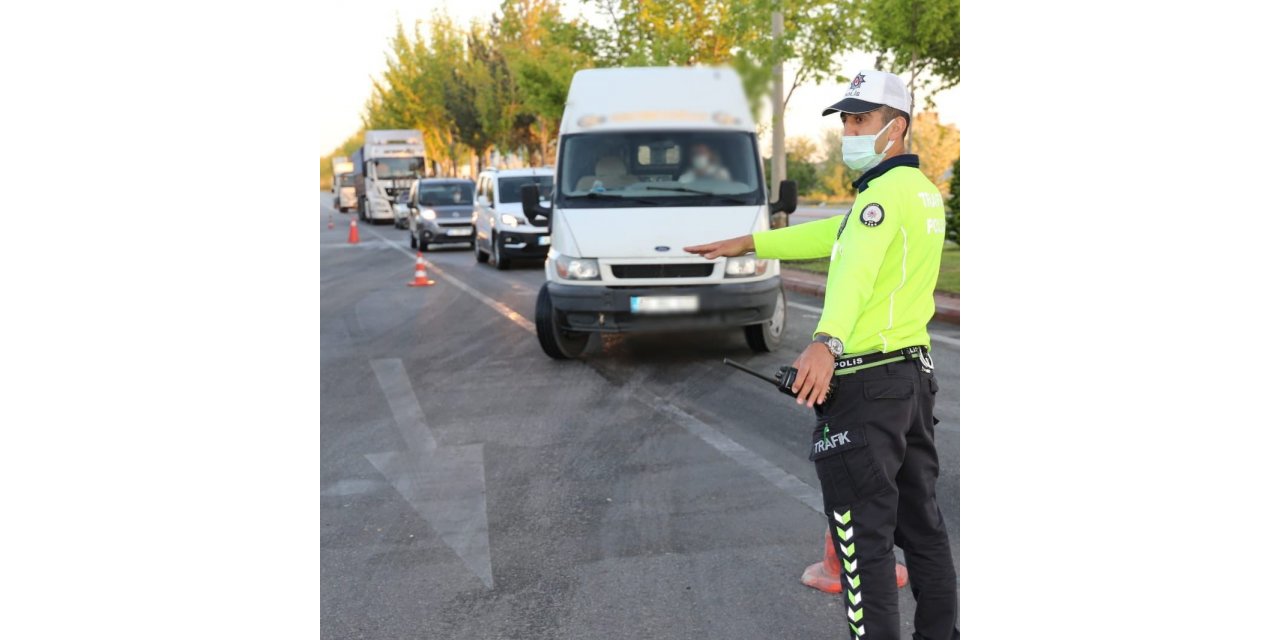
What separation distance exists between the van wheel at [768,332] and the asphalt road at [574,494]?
0.14 m

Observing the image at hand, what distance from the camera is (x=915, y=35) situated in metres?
17.0

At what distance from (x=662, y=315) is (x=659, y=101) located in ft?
6.54

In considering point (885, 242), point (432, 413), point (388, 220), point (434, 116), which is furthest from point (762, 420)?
point (434, 116)

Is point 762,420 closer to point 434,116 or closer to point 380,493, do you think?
point 380,493

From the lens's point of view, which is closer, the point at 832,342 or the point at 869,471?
the point at 832,342

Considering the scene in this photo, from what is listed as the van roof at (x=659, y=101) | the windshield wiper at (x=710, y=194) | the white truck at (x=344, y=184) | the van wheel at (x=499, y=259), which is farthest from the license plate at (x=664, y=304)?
the white truck at (x=344, y=184)

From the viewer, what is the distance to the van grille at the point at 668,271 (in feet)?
29.9

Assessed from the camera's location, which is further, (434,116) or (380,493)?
(434,116)

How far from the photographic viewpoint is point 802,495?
5566 millimetres

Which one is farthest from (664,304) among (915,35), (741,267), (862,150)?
(915,35)

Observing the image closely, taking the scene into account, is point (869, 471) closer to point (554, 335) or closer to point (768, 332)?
point (768, 332)

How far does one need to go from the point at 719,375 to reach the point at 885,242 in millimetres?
5940

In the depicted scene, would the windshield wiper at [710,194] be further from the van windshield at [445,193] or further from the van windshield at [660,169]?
the van windshield at [445,193]

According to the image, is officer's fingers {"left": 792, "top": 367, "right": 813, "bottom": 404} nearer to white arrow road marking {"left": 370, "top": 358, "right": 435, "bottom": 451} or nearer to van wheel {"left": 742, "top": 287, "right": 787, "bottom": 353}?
white arrow road marking {"left": 370, "top": 358, "right": 435, "bottom": 451}
